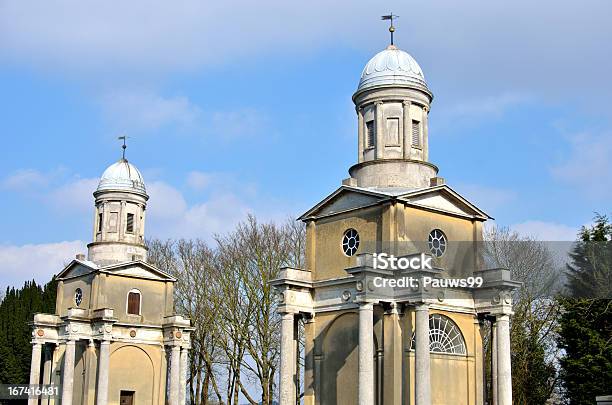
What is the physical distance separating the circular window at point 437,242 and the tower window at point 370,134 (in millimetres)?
4284

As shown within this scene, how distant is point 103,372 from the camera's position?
133ft

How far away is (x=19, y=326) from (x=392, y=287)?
33.1m

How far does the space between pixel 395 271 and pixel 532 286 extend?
730 inches

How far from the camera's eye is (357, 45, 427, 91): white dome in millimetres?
31625

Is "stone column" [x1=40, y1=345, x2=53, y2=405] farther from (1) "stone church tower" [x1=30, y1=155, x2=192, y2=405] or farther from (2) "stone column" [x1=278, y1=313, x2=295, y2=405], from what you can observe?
(2) "stone column" [x1=278, y1=313, x2=295, y2=405]

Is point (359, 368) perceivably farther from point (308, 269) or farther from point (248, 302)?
point (248, 302)

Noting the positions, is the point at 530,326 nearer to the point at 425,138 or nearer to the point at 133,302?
the point at 425,138

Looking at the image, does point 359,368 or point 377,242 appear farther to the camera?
point 377,242

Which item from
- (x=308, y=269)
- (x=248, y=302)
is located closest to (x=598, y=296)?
(x=308, y=269)

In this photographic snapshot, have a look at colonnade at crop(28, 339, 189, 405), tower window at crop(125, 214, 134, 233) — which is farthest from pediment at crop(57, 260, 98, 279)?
colonnade at crop(28, 339, 189, 405)

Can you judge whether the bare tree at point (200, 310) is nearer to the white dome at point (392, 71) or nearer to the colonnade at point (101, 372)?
the colonnade at point (101, 372)

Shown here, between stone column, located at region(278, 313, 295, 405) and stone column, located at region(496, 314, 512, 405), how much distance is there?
23.4 feet

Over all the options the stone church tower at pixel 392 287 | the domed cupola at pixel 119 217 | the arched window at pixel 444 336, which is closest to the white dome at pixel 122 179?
the domed cupola at pixel 119 217

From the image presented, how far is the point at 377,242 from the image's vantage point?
94.3ft
